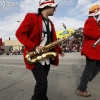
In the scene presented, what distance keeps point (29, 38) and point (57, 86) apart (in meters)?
2.49

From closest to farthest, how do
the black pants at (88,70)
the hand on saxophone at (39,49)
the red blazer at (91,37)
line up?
the hand on saxophone at (39,49) < the red blazer at (91,37) < the black pants at (88,70)

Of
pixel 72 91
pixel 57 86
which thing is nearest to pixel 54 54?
pixel 72 91

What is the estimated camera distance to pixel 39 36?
301cm

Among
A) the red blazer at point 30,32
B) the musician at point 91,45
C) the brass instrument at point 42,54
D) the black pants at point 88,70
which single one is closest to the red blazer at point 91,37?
the musician at point 91,45

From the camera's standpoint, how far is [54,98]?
4047 millimetres

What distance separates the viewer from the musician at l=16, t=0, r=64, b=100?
291cm

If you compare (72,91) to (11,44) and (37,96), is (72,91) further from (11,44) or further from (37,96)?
(11,44)

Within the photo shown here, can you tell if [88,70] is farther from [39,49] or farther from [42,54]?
[39,49]

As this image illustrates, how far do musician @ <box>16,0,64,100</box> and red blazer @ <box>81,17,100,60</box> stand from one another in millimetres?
1035

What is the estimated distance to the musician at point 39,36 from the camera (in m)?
2.91

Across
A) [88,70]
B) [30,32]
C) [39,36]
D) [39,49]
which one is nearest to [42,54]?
[39,49]

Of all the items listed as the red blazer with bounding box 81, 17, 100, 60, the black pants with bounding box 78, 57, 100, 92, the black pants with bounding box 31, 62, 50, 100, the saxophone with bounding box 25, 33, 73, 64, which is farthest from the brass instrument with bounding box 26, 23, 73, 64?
the black pants with bounding box 78, 57, 100, 92

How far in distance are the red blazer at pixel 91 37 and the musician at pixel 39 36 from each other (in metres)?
1.03

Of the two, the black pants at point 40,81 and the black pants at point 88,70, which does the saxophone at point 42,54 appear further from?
the black pants at point 88,70
